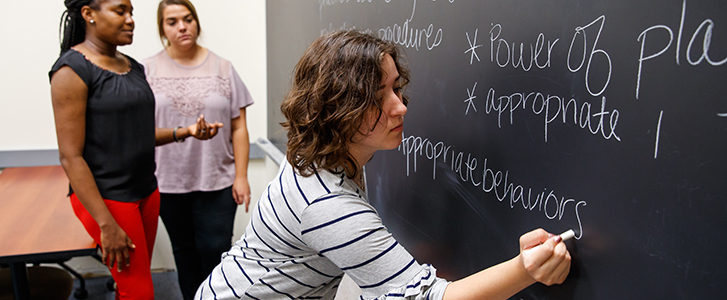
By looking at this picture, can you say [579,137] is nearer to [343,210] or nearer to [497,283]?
[497,283]

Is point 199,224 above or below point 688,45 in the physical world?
below

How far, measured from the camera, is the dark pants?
7.62ft

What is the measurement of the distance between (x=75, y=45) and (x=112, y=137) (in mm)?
334

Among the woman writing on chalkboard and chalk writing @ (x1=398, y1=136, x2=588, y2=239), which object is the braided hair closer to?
the woman writing on chalkboard

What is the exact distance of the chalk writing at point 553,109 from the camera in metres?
0.79

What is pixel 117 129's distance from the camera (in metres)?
1.64

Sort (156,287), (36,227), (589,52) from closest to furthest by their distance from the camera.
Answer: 1. (589,52)
2. (36,227)
3. (156,287)

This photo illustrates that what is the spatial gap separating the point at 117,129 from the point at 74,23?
0.37 m

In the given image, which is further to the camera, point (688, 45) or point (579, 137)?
point (579, 137)

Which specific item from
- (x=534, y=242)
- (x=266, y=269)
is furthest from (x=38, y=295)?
(x=534, y=242)

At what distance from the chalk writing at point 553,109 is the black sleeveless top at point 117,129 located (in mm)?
1178

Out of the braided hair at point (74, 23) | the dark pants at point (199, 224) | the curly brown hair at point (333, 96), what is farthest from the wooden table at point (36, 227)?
the curly brown hair at point (333, 96)

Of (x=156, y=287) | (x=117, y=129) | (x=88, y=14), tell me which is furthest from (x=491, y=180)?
(x=156, y=287)

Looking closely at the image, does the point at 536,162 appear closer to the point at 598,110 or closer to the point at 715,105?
the point at 598,110
